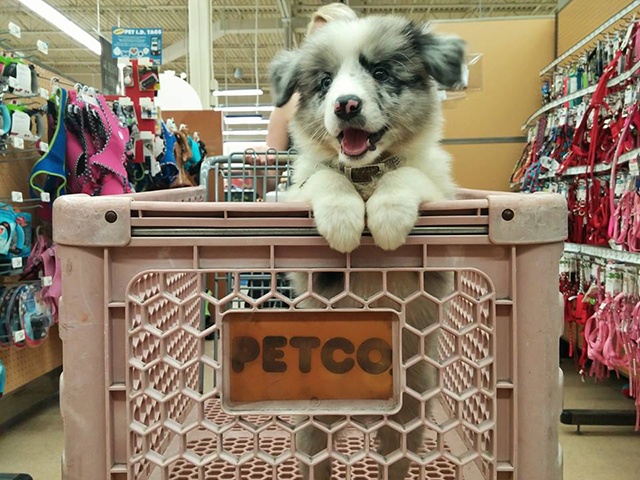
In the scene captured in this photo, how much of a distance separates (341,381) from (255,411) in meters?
0.14

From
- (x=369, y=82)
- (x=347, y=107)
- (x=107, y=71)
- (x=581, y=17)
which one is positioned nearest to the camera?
(x=347, y=107)

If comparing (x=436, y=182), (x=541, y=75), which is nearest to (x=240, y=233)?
(x=436, y=182)

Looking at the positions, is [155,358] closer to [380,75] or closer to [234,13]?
[380,75]

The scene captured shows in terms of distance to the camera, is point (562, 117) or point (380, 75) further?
point (562, 117)

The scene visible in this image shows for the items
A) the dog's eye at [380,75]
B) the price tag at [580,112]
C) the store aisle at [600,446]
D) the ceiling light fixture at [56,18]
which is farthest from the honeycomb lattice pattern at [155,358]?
the ceiling light fixture at [56,18]

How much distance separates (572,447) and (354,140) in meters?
2.10

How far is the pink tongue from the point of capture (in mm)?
1332

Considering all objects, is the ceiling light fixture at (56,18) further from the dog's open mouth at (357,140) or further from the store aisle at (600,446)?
the store aisle at (600,446)

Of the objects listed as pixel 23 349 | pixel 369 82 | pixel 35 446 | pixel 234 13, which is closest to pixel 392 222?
pixel 369 82

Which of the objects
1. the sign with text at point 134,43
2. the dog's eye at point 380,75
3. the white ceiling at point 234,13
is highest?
the white ceiling at point 234,13

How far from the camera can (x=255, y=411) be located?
851 mm

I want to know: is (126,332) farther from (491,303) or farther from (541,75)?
(541,75)

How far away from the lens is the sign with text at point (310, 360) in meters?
0.86

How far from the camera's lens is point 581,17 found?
14.1 ft
